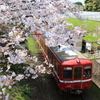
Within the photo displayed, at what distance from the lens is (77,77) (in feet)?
22.0

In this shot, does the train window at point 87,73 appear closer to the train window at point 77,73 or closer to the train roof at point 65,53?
the train window at point 77,73

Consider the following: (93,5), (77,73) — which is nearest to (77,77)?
(77,73)

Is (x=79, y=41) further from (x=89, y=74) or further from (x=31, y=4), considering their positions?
(x=31, y=4)

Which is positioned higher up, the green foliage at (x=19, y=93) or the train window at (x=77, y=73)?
the train window at (x=77, y=73)

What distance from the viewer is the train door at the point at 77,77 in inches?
260

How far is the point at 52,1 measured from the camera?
6.30m

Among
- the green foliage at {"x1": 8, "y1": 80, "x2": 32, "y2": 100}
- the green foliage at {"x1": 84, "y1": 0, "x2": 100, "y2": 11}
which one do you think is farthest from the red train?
the green foliage at {"x1": 84, "y1": 0, "x2": 100, "y2": 11}

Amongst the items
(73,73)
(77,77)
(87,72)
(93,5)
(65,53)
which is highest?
(93,5)

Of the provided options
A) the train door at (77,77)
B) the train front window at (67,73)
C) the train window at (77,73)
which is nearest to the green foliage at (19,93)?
the train front window at (67,73)

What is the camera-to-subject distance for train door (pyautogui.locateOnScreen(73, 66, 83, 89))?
21.6 feet

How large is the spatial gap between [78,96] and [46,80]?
2079 mm

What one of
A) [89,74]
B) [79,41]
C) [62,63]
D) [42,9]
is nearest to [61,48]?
[62,63]

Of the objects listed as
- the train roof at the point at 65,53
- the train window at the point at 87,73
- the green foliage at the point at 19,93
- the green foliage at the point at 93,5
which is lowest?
the green foliage at the point at 19,93

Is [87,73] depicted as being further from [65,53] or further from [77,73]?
[65,53]
